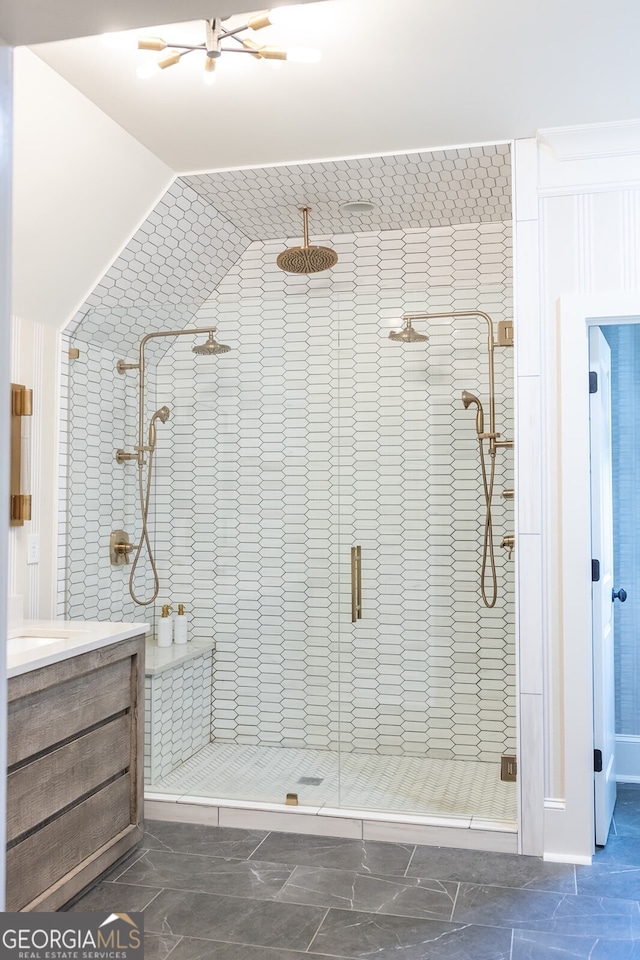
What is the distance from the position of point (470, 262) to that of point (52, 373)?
189cm

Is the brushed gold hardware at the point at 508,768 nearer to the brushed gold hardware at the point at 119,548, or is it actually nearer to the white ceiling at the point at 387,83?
the brushed gold hardware at the point at 119,548

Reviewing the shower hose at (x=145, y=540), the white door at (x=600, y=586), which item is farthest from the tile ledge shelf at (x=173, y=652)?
the white door at (x=600, y=586)

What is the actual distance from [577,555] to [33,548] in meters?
2.15

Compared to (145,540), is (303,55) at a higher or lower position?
higher

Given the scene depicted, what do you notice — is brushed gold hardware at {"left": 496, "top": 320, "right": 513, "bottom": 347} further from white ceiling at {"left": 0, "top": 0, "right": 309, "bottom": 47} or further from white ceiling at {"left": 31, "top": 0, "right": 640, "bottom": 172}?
white ceiling at {"left": 0, "top": 0, "right": 309, "bottom": 47}

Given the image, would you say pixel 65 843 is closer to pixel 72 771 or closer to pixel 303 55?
pixel 72 771

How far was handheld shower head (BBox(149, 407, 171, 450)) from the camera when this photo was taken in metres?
3.66

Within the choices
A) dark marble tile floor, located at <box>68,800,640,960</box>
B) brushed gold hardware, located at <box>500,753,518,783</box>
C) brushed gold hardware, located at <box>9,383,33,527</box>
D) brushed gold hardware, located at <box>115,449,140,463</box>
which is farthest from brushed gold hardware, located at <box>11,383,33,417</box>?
brushed gold hardware, located at <box>500,753,518,783</box>

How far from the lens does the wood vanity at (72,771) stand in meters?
2.37

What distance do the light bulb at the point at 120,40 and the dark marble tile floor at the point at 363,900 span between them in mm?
2653

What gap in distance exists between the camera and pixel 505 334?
3.29 meters

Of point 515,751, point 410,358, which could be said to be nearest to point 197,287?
point 410,358

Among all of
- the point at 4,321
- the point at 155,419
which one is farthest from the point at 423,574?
the point at 4,321

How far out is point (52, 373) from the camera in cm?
347
